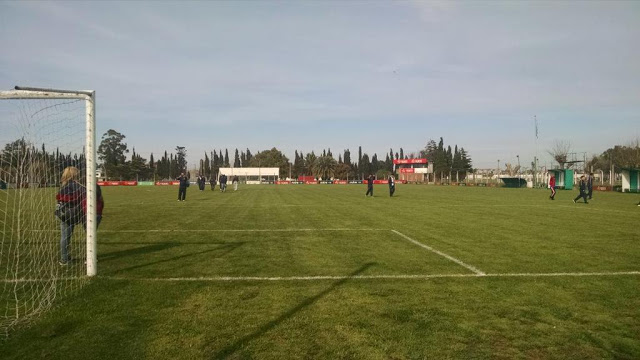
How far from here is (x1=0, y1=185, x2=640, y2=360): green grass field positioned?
4164 mm

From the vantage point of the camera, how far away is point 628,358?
13.0 ft

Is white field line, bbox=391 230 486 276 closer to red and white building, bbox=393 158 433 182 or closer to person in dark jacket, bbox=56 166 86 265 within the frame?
person in dark jacket, bbox=56 166 86 265

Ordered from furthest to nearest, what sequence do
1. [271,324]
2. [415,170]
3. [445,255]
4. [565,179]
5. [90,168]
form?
[415,170] < [565,179] < [445,255] < [90,168] < [271,324]

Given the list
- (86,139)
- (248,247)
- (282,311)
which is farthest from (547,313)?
(86,139)

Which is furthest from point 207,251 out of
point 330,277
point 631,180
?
point 631,180


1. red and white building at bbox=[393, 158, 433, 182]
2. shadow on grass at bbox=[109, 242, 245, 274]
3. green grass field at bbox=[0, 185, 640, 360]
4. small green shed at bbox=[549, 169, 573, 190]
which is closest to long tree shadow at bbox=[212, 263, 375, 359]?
green grass field at bbox=[0, 185, 640, 360]

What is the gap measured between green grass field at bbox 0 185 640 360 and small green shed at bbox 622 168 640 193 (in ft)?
124

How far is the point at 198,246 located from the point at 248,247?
118cm

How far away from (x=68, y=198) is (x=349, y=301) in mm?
5606

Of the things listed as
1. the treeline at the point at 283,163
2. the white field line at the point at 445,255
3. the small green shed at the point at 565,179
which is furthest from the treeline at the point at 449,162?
the white field line at the point at 445,255

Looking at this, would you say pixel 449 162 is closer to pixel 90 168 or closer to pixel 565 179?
pixel 565 179

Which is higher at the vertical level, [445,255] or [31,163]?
[31,163]

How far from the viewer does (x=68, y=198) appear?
7.85 m

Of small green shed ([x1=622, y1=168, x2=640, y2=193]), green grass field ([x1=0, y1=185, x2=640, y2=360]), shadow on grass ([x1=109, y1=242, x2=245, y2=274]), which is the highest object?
small green shed ([x1=622, y1=168, x2=640, y2=193])
